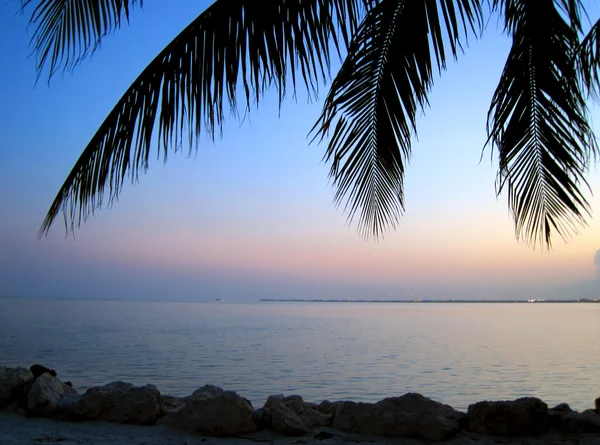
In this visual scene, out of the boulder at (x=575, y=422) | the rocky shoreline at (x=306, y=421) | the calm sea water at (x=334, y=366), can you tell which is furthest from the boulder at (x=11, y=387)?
the boulder at (x=575, y=422)

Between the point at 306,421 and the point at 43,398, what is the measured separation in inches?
94.7

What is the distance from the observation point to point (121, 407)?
486 cm

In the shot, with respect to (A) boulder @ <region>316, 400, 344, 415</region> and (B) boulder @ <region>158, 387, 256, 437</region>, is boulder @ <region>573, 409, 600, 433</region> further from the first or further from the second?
(B) boulder @ <region>158, 387, 256, 437</region>

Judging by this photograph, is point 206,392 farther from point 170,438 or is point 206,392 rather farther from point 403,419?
point 403,419

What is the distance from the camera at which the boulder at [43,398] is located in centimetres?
496

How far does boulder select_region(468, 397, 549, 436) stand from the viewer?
4.47 meters

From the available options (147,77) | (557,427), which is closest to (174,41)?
(147,77)

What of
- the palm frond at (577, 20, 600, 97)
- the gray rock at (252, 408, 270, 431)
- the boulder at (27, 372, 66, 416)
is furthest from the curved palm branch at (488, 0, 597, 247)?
the boulder at (27, 372, 66, 416)

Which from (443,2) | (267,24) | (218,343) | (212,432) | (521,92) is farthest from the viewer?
(218,343)

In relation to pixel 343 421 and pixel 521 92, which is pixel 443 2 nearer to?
pixel 521 92

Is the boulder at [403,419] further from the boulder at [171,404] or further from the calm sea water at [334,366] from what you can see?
the calm sea water at [334,366]

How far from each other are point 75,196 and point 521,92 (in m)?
2.42

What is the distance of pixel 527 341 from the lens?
23172 mm

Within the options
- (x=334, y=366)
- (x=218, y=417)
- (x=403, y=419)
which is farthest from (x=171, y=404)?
(x=334, y=366)
